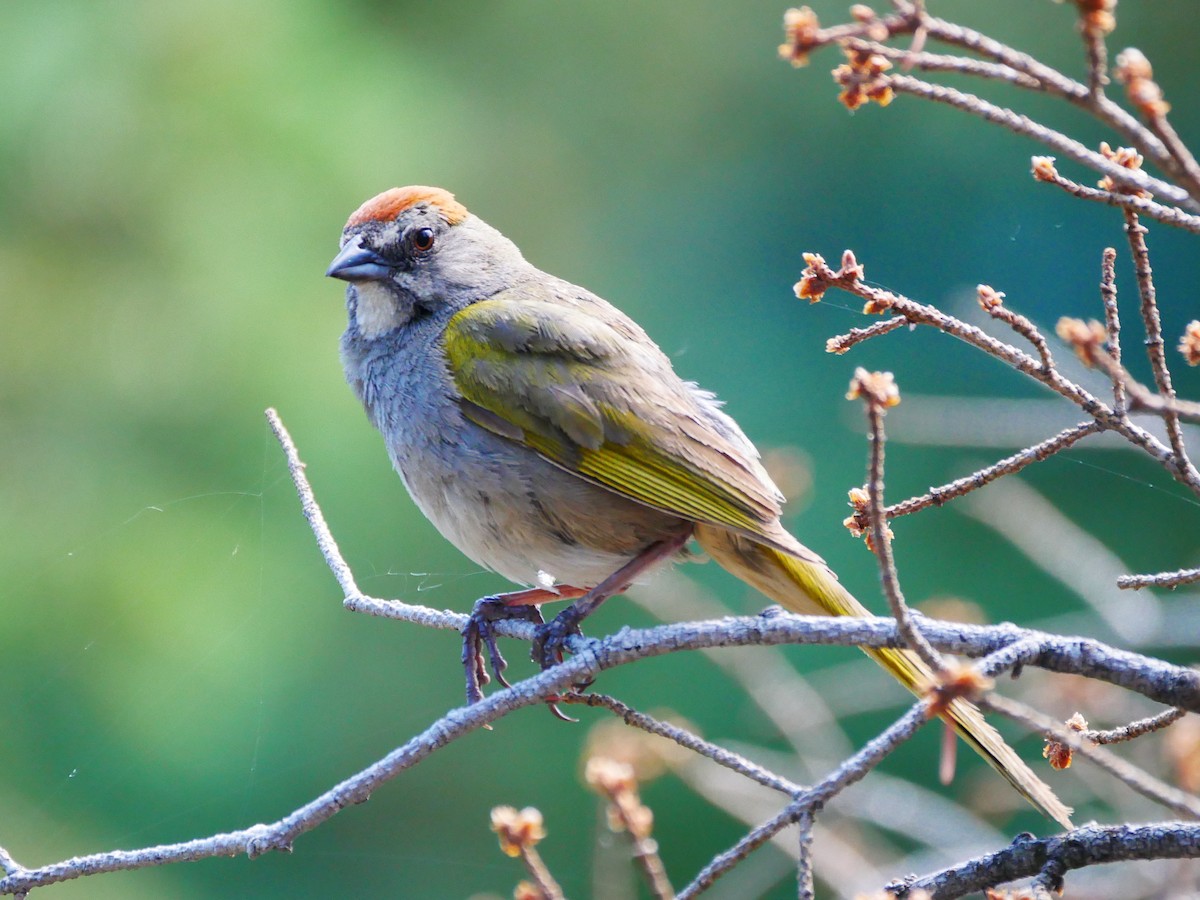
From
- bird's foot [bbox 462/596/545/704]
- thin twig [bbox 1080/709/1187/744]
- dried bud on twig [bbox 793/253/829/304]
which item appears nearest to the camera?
thin twig [bbox 1080/709/1187/744]

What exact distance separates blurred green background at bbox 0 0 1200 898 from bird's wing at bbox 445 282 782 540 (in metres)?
1.91

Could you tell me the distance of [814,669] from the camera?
5.14 metres

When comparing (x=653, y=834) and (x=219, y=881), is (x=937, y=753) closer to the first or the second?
(x=653, y=834)

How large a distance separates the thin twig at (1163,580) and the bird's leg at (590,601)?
1.10 m

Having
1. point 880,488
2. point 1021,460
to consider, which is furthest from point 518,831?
point 1021,460

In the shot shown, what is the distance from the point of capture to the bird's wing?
9.20 feet

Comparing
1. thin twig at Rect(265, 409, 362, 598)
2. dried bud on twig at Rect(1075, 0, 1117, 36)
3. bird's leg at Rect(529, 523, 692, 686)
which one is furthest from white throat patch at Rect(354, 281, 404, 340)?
dried bud on twig at Rect(1075, 0, 1117, 36)

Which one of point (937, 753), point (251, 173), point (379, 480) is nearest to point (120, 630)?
point (379, 480)

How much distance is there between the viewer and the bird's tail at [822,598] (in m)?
2.23

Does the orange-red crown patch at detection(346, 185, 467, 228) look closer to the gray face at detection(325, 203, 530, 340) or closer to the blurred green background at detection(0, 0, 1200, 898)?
the gray face at detection(325, 203, 530, 340)

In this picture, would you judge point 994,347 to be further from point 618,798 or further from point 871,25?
point 618,798

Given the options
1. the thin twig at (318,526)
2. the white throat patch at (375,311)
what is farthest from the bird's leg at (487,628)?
the white throat patch at (375,311)

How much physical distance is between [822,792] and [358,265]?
218 centimetres

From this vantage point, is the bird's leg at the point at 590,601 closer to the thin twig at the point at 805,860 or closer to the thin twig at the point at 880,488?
the thin twig at the point at 805,860
